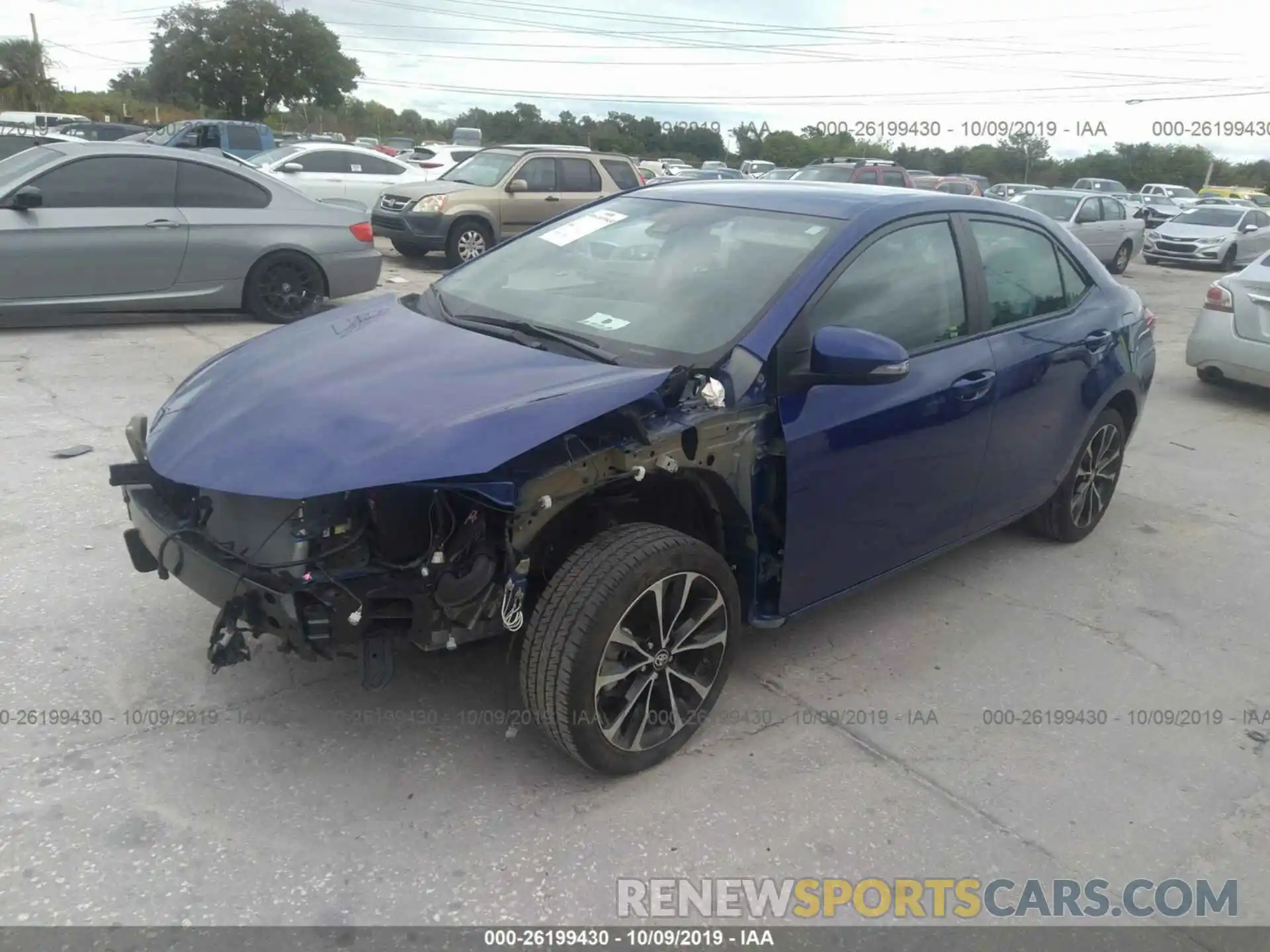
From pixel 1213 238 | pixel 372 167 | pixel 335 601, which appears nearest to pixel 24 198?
pixel 335 601

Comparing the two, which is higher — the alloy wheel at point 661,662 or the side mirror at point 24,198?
the side mirror at point 24,198

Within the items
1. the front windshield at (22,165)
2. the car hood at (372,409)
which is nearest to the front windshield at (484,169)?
the front windshield at (22,165)

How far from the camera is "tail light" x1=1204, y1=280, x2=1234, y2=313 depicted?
27.6 feet

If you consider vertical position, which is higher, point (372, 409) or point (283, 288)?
point (372, 409)

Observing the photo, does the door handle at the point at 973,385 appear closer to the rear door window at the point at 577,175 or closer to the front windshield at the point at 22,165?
the front windshield at the point at 22,165

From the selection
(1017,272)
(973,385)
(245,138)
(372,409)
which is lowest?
(973,385)

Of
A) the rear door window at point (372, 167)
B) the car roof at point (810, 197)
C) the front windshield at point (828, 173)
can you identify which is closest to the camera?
the car roof at point (810, 197)

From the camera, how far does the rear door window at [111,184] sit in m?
7.73

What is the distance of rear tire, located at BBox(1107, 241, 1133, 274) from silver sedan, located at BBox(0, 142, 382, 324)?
51.2 ft

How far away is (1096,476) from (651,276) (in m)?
2.78

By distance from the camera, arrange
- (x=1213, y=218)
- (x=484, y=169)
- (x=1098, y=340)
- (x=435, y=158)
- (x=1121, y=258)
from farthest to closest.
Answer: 1. (x=1213, y=218)
2. (x=435, y=158)
3. (x=1121, y=258)
4. (x=484, y=169)
5. (x=1098, y=340)

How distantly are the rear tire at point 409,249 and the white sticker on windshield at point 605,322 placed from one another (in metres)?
10.3

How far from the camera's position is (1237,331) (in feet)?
27.3

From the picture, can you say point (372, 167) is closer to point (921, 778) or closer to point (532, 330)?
point (532, 330)
